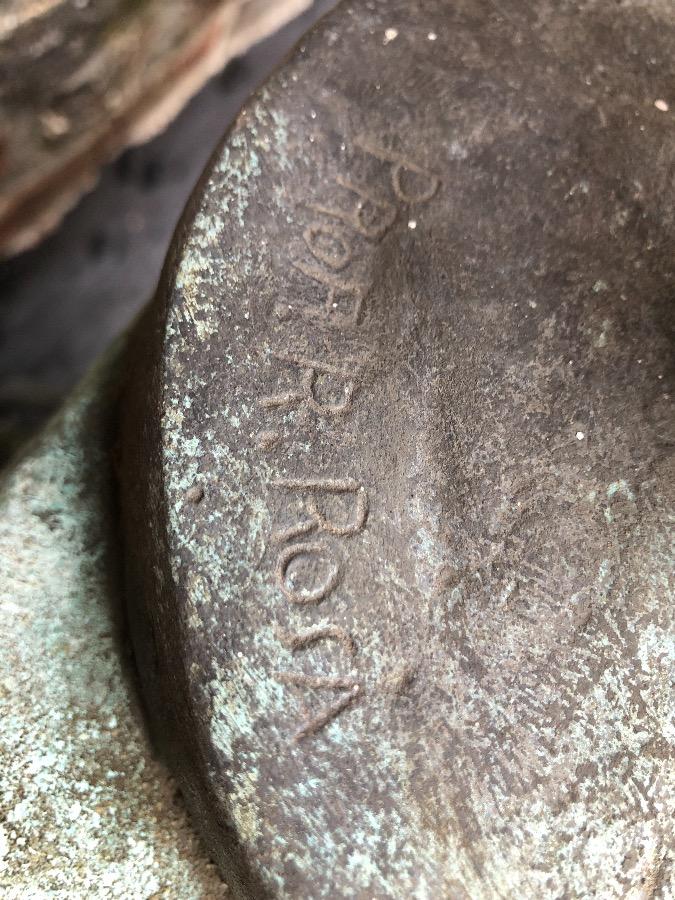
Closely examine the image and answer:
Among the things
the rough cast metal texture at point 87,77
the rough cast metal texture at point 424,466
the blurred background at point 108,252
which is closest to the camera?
the rough cast metal texture at point 424,466

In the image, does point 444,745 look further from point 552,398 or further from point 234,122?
point 234,122

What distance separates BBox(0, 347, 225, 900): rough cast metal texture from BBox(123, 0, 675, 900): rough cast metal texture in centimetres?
10

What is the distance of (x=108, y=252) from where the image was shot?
6.43ft

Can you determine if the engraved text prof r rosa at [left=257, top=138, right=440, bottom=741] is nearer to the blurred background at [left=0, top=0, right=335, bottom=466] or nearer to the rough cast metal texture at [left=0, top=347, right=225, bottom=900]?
the rough cast metal texture at [left=0, top=347, right=225, bottom=900]

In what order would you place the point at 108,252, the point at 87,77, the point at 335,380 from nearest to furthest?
the point at 335,380
the point at 87,77
the point at 108,252

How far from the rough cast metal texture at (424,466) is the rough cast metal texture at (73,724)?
0.10 meters

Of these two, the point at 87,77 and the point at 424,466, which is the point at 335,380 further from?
the point at 87,77

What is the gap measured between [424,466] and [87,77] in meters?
1.15

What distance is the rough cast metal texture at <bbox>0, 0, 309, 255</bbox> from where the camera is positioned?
4.45 feet

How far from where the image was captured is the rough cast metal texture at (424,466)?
2.42 ft

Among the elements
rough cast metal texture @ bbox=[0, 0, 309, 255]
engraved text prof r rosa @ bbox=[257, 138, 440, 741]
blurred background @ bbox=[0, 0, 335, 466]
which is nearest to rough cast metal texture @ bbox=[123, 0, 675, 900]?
engraved text prof r rosa @ bbox=[257, 138, 440, 741]

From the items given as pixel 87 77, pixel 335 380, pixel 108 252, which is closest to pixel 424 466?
pixel 335 380

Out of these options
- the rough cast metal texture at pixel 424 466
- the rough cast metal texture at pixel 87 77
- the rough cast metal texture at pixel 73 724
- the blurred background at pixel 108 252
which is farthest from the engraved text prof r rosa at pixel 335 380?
the blurred background at pixel 108 252

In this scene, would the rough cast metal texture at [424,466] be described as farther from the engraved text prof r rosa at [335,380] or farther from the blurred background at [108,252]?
the blurred background at [108,252]
